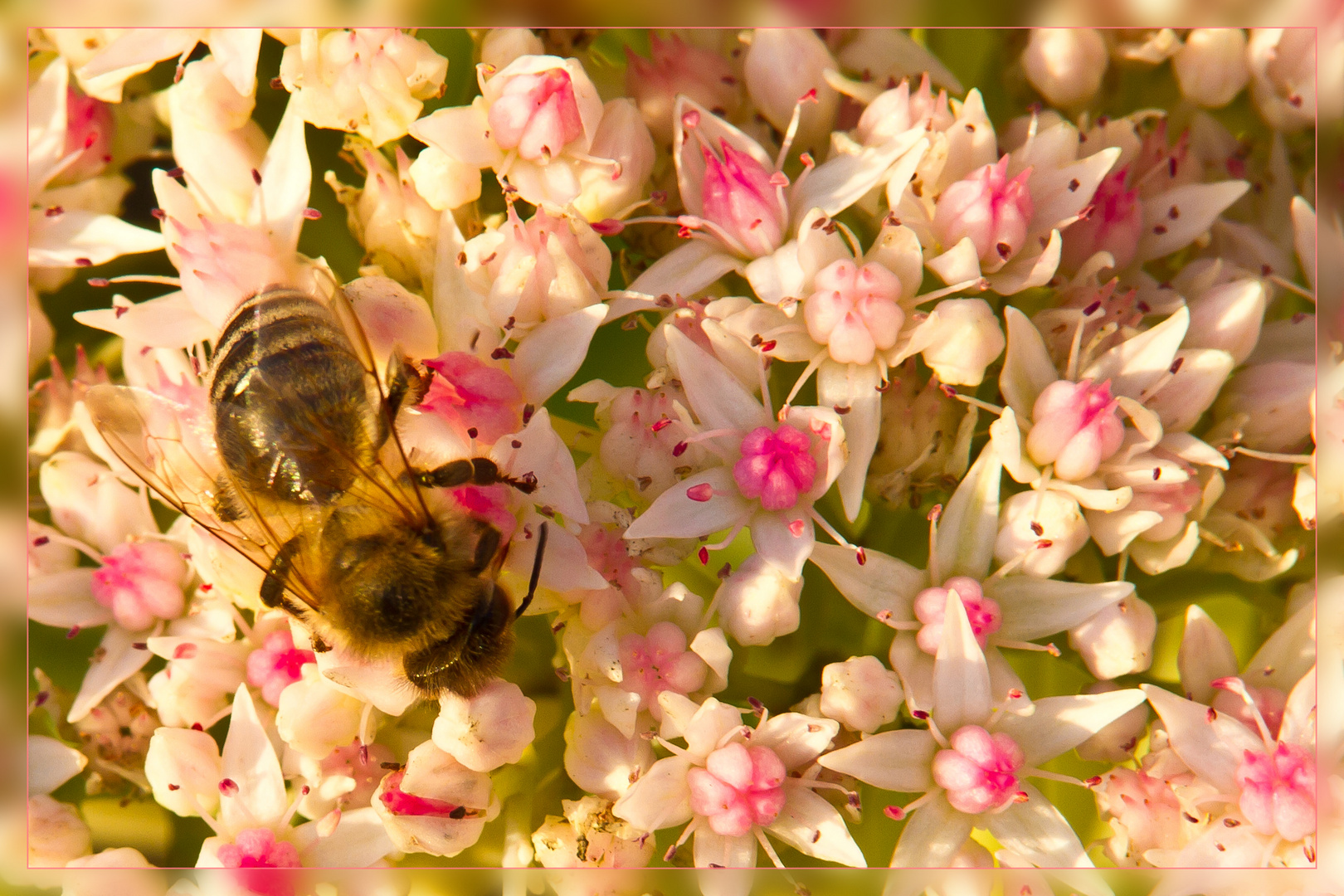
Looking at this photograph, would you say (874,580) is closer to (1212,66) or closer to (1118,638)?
(1118,638)

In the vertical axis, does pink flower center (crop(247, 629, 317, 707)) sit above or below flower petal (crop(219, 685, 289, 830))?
above

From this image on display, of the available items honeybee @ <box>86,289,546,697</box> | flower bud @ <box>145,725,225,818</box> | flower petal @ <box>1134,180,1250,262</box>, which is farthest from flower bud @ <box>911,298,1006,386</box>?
flower bud @ <box>145,725,225,818</box>

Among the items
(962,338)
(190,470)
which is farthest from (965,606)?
(190,470)

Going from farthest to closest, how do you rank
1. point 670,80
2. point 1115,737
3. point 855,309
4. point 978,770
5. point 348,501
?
1. point 670,80
2. point 1115,737
3. point 855,309
4. point 978,770
5. point 348,501

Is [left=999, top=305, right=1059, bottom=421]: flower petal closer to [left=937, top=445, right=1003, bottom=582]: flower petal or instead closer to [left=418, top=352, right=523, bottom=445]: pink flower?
[left=937, top=445, right=1003, bottom=582]: flower petal

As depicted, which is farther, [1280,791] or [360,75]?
[360,75]

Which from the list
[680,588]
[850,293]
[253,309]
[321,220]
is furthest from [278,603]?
[850,293]

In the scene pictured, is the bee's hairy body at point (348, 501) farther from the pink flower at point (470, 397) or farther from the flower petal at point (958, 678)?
the flower petal at point (958, 678)
